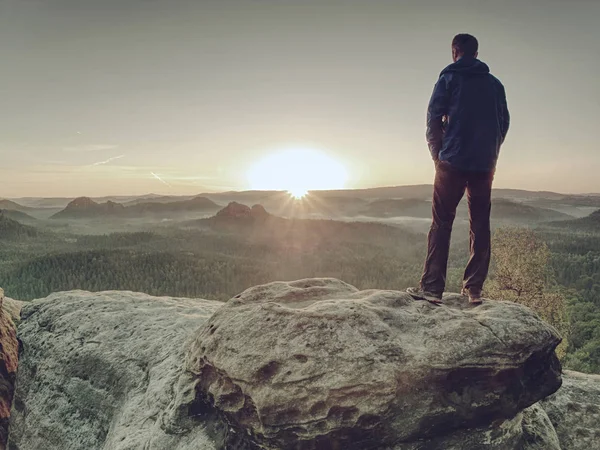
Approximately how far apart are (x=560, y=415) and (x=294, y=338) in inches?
360

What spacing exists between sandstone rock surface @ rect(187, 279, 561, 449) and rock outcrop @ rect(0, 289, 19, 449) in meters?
10.00

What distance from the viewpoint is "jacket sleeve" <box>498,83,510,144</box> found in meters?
10.2

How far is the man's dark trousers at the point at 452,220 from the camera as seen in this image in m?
10.2

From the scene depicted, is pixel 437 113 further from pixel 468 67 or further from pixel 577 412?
pixel 577 412

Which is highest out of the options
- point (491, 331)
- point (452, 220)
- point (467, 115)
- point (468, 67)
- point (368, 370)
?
point (468, 67)

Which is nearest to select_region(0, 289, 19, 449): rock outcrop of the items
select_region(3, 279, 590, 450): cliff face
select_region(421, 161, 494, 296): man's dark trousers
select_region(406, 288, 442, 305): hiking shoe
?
select_region(3, 279, 590, 450): cliff face

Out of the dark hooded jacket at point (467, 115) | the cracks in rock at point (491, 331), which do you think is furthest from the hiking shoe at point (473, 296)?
the dark hooded jacket at point (467, 115)

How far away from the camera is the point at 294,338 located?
29.0 ft

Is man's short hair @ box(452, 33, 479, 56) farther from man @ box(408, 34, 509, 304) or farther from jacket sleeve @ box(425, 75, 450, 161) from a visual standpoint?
jacket sleeve @ box(425, 75, 450, 161)

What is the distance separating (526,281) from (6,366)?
37.7m

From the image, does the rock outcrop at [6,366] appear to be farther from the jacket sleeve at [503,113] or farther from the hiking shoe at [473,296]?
the jacket sleeve at [503,113]

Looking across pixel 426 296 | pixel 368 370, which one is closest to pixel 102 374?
pixel 368 370

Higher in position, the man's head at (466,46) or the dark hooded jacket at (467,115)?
the man's head at (466,46)

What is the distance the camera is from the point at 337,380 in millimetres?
8109
